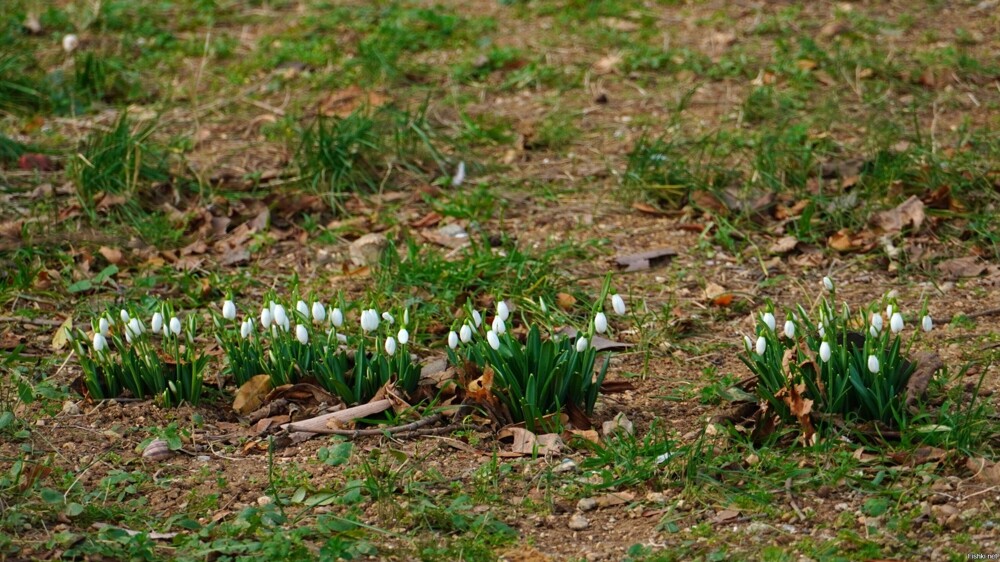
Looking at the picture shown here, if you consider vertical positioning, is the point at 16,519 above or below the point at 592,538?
above

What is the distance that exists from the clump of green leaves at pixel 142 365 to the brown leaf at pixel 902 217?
284cm

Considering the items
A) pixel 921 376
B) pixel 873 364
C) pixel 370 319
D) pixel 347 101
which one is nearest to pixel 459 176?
pixel 347 101

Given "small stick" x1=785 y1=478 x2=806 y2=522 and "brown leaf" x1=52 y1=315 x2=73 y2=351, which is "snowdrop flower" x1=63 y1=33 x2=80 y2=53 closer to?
"brown leaf" x1=52 y1=315 x2=73 y2=351

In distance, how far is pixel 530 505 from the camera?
307 cm

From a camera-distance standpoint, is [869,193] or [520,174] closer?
[869,193]

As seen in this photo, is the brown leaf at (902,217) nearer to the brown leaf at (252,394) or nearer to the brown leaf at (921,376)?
the brown leaf at (921,376)

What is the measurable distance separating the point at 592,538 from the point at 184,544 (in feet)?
3.26

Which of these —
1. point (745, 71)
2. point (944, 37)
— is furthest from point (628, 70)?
point (944, 37)

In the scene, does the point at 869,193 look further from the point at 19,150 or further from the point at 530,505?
the point at 19,150

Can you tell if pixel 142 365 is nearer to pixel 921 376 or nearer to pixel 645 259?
pixel 645 259

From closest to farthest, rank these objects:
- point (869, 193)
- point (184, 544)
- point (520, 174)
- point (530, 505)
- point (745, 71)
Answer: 1. point (184, 544)
2. point (530, 505)
3. point (869, 193)
4. point (520, 174)
5. point (745, 71)

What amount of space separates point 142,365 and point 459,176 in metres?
2.29

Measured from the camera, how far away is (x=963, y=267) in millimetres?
4629

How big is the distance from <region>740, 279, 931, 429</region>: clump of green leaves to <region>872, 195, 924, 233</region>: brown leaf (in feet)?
5.23
